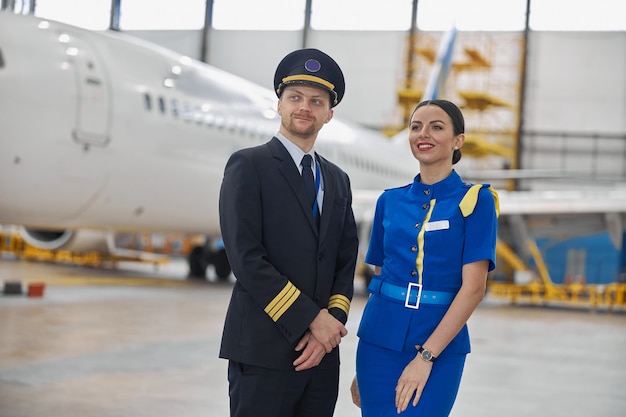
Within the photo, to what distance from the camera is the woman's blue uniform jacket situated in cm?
Result: 203

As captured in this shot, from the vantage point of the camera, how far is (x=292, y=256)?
2.04 metres

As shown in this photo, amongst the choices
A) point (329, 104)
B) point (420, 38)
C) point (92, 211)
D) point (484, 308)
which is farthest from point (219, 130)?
point (420, 38)

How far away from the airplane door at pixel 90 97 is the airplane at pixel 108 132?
0.01 meters

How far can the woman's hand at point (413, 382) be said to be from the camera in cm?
196

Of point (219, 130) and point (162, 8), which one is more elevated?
point (162, 8)

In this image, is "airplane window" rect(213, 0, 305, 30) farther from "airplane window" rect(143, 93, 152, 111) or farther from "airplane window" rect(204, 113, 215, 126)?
"airplane window" rect(143, 93, 152, 111)

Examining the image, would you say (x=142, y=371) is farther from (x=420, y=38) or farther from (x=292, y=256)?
(x=420, y=38)

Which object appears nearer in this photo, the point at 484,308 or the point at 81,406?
the point at 81,406

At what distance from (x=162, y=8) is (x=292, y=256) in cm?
2342

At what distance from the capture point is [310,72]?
2082 mm

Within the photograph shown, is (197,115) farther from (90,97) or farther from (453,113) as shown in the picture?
(453,113)

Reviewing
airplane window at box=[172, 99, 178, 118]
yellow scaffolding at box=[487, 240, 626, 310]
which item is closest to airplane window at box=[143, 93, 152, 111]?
airplane window at box=[172, 99, 178, 118]

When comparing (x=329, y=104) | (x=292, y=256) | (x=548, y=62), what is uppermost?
(x=548, y=62)

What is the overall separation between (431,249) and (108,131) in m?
5.71
